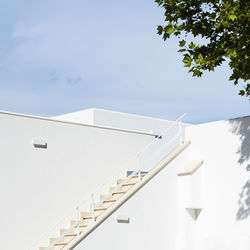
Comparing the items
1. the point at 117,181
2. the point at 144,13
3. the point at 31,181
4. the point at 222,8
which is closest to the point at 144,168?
the point at 117,181

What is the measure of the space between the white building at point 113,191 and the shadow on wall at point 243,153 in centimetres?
2

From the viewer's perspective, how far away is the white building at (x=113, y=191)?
12.8 meters

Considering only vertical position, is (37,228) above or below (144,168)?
below

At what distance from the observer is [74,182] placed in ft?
46.0

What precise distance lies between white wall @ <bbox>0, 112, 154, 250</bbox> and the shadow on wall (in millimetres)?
3486

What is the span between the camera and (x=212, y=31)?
10.3 m

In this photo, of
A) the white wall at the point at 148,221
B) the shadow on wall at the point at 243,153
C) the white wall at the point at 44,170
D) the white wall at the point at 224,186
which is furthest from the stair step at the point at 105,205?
the shadow on wall at the point at 243,153

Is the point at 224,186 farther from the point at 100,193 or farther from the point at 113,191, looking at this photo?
the point at 100,193

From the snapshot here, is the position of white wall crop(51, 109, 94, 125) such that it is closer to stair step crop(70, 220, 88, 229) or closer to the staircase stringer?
the staircase stringer

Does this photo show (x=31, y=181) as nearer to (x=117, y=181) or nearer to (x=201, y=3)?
(x=117, y=181)

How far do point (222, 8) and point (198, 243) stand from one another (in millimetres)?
6766

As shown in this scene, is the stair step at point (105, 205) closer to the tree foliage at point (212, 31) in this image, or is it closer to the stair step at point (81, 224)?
the stair step at point (81, 224)

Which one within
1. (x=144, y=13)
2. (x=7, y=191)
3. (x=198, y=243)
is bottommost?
(x=198, y=243)

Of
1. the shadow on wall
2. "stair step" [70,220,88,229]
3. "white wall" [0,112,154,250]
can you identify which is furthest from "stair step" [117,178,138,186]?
the shadow on wall
